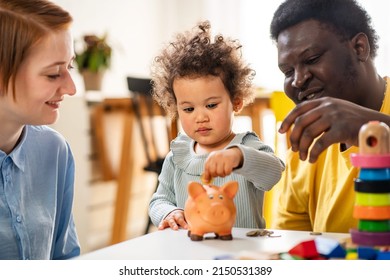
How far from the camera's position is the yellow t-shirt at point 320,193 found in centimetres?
98

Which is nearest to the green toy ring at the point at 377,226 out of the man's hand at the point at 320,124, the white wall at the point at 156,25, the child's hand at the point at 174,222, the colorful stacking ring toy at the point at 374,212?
the colorful stacking ring toy at the point at 374,212

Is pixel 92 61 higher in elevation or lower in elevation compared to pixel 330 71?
higher

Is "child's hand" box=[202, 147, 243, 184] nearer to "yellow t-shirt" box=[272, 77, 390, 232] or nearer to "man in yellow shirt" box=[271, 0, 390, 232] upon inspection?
"man in yellow shirt" box=[271, 0, 390, 232]

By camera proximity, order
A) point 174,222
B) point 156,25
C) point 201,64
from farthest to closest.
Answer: point 156,25 < point 201,64 < point 174,222

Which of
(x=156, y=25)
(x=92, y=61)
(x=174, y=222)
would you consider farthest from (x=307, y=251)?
(x=156, y=25)

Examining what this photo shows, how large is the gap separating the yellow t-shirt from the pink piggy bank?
0.32 meters

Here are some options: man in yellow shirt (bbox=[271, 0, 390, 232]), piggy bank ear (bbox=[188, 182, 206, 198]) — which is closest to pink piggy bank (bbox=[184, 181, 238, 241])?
piggy bank ear (bbox=[188, 182, 206, 198])

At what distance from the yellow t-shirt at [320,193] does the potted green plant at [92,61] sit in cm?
191

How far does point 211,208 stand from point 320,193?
15.4 inches

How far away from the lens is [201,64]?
3.16ft

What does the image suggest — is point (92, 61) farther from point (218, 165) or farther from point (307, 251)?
point (307, 251)

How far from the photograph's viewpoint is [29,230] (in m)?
0.94
